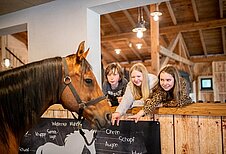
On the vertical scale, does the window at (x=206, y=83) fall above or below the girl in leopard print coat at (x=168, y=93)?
above

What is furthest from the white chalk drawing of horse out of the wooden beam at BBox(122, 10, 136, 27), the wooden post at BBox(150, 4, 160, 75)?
the wooden beam at BBox(122, 10, 136, 27)

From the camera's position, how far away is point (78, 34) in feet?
7.99

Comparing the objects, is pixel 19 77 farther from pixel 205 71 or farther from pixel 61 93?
A: pixel 205 71

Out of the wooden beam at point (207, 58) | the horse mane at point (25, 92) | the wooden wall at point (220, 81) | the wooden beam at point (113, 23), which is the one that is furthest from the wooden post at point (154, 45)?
the wooden beam at point (207, 58)

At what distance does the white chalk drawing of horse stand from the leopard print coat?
664 millimetres

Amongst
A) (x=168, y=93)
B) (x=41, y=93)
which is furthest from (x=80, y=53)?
(x=168, y=93)

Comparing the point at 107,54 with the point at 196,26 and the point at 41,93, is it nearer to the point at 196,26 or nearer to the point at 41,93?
the point at 196,26

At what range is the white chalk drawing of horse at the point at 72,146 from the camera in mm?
2285

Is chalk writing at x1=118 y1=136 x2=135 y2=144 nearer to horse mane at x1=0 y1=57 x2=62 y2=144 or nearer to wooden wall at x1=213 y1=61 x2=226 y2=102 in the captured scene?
horse mane at x1=0 y1=57 x2=62 y2=144

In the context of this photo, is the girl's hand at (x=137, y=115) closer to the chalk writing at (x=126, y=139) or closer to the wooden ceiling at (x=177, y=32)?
the chalk writing at (x=126, y=139)

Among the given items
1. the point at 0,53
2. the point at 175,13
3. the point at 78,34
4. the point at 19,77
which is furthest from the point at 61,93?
the point at 0,53

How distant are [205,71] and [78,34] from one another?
9499 mm

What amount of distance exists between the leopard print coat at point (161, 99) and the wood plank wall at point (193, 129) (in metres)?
0.05

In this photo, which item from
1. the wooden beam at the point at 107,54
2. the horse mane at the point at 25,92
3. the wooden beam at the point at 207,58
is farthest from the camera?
the wooden beam at the point at 107,54
